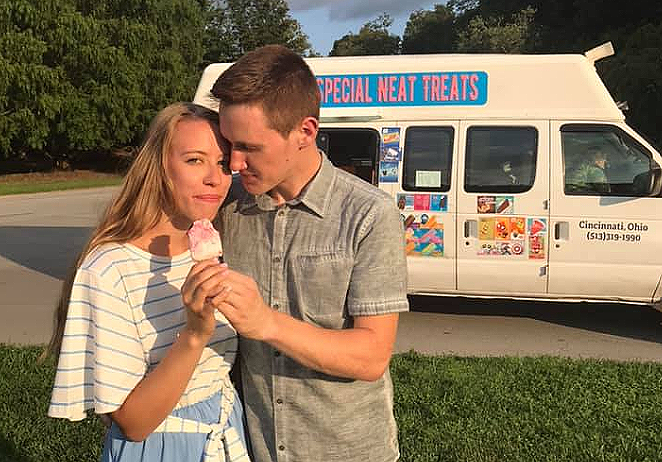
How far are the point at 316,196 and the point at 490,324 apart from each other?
6.29 metres

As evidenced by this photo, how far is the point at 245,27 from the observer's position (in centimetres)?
6681

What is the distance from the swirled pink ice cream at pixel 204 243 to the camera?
1644 millimetres

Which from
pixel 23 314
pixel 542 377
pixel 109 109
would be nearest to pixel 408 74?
pixel 542 377

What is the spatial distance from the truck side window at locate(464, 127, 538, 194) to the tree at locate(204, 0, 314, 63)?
5956cm

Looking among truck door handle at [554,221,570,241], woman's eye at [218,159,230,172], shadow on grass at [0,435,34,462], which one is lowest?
shadow on grass at [0,435,34,462]

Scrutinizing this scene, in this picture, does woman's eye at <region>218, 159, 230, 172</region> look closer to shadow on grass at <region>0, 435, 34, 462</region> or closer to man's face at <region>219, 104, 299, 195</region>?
man's face at <region>219, 104, 299, 195</region>

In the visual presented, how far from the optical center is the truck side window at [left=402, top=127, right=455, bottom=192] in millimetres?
7461

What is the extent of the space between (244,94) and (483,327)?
6384 millimetres

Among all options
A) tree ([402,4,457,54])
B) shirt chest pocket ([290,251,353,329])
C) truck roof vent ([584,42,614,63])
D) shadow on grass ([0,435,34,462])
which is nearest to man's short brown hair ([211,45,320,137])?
shirt chest pocket ([290,251,353,329])

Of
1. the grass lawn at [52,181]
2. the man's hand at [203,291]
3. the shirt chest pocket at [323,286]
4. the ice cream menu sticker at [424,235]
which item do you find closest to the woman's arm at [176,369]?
the man's hand at [203,291]

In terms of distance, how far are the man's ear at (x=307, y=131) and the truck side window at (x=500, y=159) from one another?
5.71 m

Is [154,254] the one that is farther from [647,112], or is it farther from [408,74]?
[647,112]

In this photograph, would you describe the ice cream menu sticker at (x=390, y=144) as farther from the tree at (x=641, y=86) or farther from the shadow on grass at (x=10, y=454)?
the tree at (x=641, y=86)

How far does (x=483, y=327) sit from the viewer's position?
7.67 metres
